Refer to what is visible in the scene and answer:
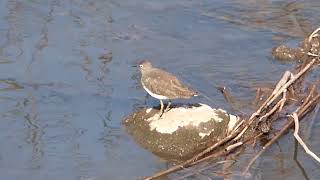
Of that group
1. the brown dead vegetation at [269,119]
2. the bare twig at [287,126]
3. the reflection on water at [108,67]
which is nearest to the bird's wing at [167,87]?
the reflection on water at [108,67]

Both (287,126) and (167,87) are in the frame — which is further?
(167,87)

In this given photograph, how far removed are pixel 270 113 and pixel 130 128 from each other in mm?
1269

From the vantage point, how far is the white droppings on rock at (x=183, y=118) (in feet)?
23.7

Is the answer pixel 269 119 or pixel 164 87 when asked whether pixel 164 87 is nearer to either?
pixel 164 87

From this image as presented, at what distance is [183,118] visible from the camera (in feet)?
23.9

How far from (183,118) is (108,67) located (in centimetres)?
180

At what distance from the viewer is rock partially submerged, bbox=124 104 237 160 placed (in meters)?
7.14

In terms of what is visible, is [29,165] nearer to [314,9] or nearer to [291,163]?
[291,163]

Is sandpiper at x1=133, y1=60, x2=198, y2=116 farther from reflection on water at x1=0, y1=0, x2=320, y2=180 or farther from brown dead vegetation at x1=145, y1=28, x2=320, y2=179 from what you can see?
brown dead vegetation at x1=145, y1=28, x2=320, y2=179

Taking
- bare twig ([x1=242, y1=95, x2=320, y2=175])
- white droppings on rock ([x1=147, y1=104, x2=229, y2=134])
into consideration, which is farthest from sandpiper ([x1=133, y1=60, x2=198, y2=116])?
bare twig ([x1=242, y1=95, x2=320, y2=175])

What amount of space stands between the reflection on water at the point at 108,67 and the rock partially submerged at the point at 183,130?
4.8 inches

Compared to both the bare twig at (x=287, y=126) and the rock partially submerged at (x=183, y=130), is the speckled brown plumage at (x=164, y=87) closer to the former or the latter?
the rock partially submerged at (x=183, y=130)

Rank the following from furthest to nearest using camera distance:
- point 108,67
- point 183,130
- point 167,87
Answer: point 108,67, point 167,87, point 183,130

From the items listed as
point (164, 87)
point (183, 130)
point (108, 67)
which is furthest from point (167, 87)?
point (108, 67)
